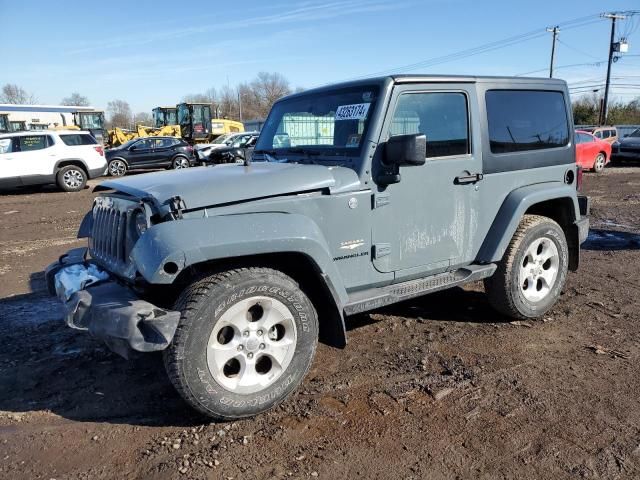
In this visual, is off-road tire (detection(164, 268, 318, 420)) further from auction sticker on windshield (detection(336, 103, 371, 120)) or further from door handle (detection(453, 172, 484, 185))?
door handle (detection(453, 172, 484, 185))

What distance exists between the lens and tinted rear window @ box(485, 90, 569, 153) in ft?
13.3

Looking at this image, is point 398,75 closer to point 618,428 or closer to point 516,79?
point 516,79

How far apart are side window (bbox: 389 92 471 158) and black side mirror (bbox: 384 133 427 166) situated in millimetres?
253

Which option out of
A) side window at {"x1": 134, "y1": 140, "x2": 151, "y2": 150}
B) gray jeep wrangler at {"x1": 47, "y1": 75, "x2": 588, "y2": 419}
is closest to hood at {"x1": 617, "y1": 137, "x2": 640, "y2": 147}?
gray jeep wrangler at {"x1": 47, "y1": 75, "x2": 588, "y2": 419}

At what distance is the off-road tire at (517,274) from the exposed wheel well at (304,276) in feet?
5.67

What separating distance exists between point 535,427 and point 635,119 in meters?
51.4

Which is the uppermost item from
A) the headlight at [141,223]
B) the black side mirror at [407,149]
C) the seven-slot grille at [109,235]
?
the black side mirror at [407,149]

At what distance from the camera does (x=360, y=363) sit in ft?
12.3

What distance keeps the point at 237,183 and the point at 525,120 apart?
2657mm

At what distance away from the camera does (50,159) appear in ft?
46.6

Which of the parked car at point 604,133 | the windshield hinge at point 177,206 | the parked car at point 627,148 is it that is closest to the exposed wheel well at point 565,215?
the windshield hinge at point 177,206

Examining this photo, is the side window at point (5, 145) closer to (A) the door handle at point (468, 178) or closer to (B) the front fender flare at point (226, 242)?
(B) the front fender flare at point (226, 242)

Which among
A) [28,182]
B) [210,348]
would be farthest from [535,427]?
[28,182]

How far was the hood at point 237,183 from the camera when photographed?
292cm
